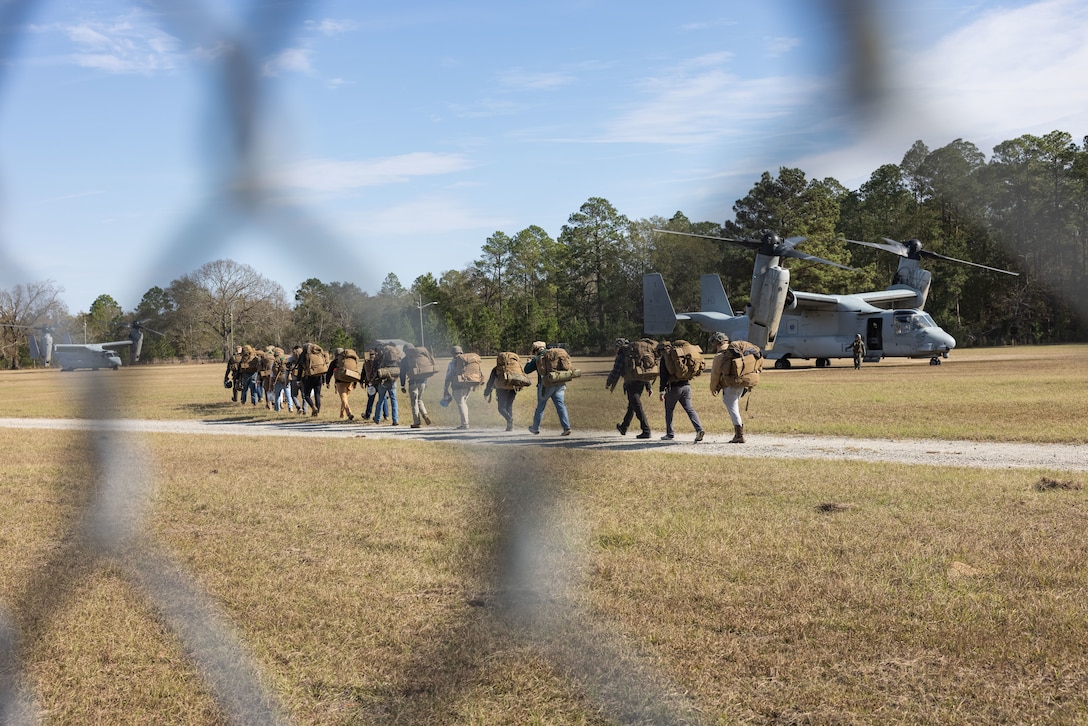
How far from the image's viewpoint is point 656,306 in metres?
4.30

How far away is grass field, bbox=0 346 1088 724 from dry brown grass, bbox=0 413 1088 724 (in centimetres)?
2

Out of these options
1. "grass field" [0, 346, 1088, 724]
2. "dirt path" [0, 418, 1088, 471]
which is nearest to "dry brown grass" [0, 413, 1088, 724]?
"grass field" [0, 346, 1088, 724]

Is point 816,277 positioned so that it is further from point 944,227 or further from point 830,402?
point 830,402

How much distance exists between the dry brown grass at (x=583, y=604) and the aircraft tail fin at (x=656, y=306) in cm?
73

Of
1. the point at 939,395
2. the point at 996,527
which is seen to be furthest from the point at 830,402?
the point at 996,527

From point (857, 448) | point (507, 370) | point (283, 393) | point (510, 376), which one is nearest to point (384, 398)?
point (283, 393)

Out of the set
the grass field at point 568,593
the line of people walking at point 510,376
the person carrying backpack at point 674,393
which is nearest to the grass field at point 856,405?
the line of people walking at point 510,376

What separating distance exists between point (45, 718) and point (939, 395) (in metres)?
25.2

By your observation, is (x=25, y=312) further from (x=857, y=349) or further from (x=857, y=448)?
(x=857, y=349)

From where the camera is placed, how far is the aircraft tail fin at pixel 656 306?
3.87 meters

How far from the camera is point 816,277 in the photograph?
17.2 feet

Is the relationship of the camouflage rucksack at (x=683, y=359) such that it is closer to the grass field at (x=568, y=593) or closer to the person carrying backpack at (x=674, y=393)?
the person carrying backpack at (x=674, y=393)

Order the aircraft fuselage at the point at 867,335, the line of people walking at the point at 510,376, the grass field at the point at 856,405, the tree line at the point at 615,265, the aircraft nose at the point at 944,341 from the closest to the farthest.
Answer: the tree line at the point at 615,265
the line of people walking at the point at 510,376
the grass field at the point at 856,405
the aircraft nose at the point at 944,341
the aircraft fuselage at the point at 867,335

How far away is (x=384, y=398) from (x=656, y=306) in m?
19.2
